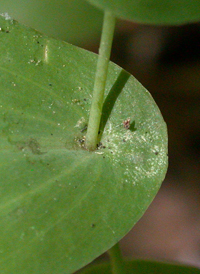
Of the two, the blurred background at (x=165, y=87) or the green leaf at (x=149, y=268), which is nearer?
the green leaf at (x=149, y=268)

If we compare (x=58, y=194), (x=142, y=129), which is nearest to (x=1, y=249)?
(x=58, y=194)

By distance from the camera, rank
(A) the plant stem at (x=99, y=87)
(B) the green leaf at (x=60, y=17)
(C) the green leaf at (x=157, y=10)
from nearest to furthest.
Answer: (C) the green leaf at (x=157, y=10) < (A) the plant stem at (x=99, y=87) < (B) the green leaf at (x=60, y=17)

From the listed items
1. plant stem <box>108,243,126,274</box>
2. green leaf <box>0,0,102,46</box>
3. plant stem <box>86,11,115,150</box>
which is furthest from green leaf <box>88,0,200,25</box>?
green leaf <box>0,0,102,46</box>

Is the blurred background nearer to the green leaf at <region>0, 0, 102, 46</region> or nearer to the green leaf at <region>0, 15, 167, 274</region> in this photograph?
the green leaf at <region>0, 0, 102, 46</region>

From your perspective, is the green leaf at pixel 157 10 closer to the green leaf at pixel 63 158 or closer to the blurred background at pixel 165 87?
the green leaf at pixel 63 158

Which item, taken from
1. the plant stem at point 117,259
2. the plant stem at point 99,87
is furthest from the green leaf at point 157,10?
the plant stem at point 117,259

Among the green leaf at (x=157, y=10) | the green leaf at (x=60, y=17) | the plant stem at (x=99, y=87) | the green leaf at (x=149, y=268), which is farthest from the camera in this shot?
the green leaf at (x=60, y=17)
